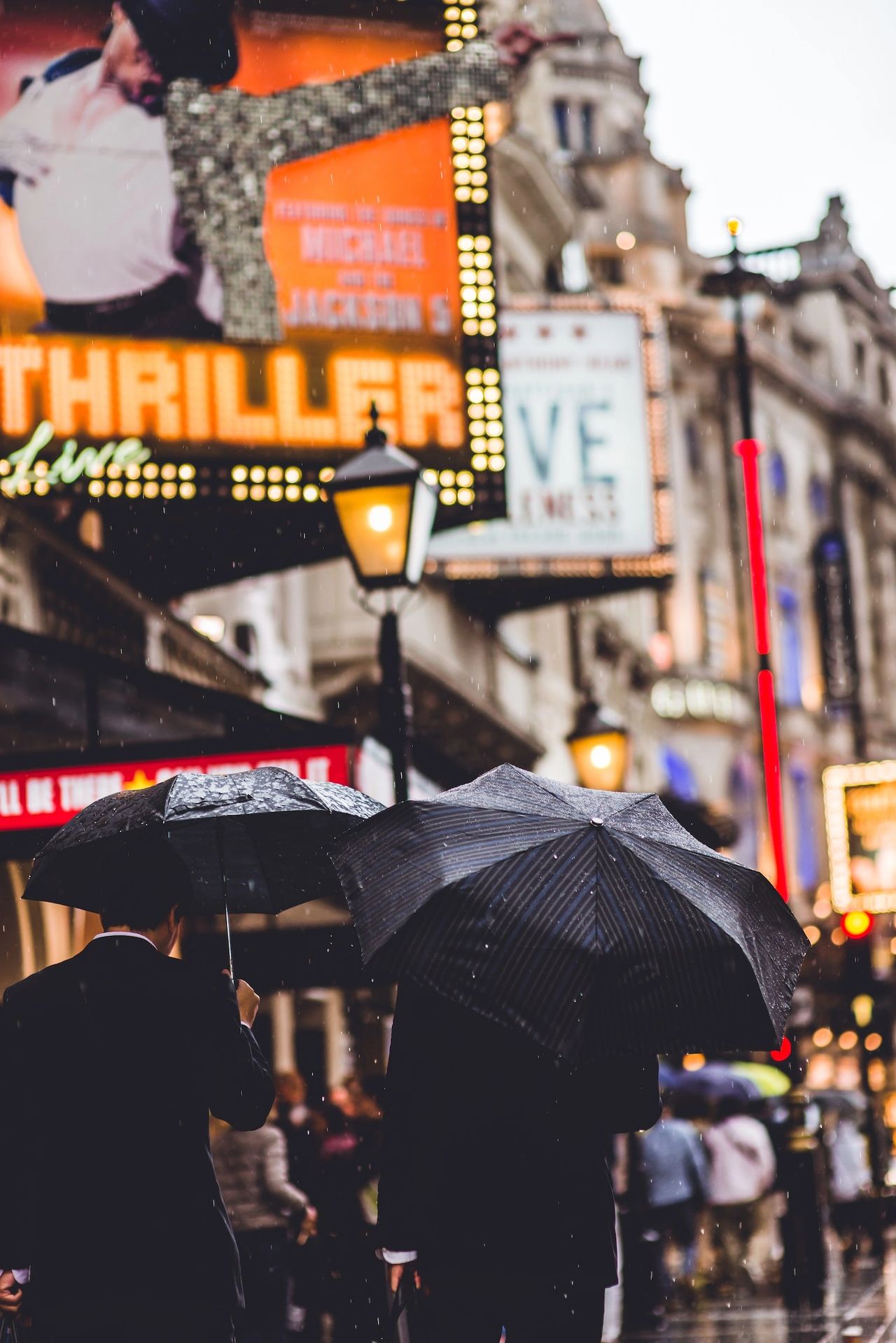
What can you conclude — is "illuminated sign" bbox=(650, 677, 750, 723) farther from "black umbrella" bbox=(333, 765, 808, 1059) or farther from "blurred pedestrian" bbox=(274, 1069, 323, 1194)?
"black umbrella" bbox=(333, 765, 808, 1059)

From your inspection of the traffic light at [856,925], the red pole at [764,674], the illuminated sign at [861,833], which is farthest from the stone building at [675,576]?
the traffic light at [856,925]

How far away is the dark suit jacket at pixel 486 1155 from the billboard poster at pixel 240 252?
7.93 metres

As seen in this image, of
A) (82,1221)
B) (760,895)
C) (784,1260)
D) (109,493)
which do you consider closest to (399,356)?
(109,493)

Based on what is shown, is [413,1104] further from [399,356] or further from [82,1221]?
[399,356]

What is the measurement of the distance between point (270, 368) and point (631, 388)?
1079 cm

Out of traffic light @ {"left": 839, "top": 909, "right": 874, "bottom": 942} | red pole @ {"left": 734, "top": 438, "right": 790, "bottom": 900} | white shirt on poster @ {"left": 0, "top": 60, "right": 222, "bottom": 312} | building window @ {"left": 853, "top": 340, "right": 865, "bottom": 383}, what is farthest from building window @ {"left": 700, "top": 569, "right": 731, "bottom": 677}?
white shirt on poster @ {"left": 0, "top": 60, "right": 222, "bottom": 312}

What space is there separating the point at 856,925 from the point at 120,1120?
14194 millimetres

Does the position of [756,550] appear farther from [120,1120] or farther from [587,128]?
[587,128]

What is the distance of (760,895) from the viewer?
232 inches

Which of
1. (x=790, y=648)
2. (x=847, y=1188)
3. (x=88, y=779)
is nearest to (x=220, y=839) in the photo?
(x=88, y=779)

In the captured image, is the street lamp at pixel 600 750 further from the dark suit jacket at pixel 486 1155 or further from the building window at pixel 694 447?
the building window at pixel 694 447

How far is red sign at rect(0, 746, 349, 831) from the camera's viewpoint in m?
9.13

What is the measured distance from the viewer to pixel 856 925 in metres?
18.2

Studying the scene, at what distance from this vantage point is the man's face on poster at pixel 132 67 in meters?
13.6
